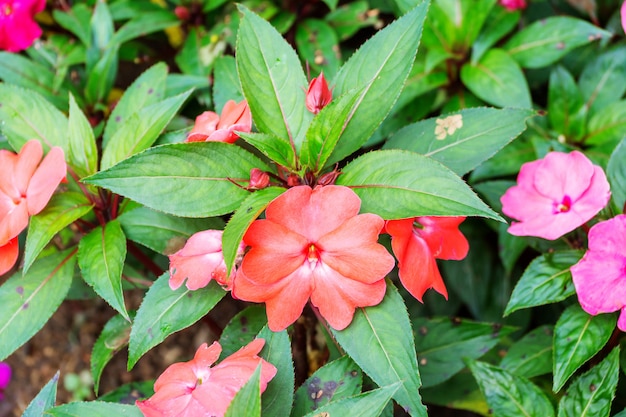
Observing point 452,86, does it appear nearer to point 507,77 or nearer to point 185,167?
point 507,77

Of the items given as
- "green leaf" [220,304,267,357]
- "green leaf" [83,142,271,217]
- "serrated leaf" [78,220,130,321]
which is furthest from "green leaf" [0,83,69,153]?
"green leaf" [220,304,267,357]

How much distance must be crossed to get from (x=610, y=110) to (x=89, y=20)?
64.2 inches

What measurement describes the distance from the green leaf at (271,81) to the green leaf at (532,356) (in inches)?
31.6

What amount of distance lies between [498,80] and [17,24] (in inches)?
54.5

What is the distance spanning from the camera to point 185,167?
3.75 feet

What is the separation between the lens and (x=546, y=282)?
136cm

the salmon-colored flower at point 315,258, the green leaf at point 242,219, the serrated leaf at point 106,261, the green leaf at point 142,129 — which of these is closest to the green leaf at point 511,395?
the salmon-colored flower at point 315,258

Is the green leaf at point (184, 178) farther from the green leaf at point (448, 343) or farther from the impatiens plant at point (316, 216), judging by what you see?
the green leaf at point (448, 343)

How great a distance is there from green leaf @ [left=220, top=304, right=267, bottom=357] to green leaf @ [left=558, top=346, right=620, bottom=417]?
650 millimetres

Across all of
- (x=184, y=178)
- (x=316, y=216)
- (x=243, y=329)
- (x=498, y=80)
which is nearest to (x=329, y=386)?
(x=243, y=329)

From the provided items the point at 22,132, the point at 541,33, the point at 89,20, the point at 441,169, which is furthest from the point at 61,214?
the point at 541,33

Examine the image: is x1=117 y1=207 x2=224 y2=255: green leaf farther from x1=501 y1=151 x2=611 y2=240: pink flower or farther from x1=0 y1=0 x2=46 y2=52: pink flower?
x1=0 y1=0 x2=46 y2=52: pink flower

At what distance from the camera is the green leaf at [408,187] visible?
1024mm

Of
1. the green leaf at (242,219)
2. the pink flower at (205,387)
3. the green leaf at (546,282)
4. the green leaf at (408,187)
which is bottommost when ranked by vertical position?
the green leaf at (546,282)
